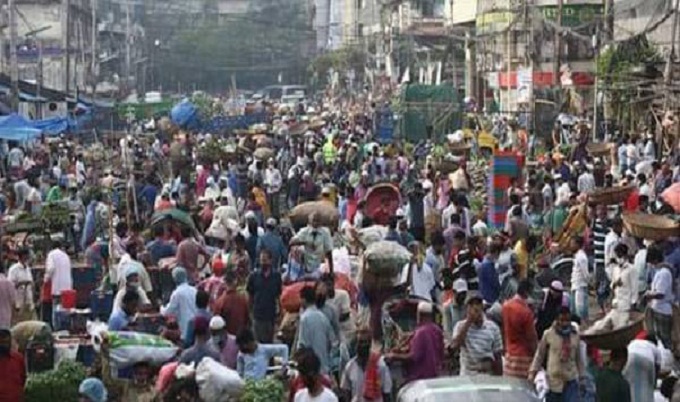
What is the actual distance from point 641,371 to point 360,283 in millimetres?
4680

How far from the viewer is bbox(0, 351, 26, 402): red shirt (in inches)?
417

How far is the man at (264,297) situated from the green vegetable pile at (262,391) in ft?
12.1

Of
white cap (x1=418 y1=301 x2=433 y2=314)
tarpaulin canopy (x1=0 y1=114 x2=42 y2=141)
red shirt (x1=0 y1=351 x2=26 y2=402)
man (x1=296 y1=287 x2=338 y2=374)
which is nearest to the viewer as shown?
red shirt (x1=0 y1=351 x2=26 y2=402)

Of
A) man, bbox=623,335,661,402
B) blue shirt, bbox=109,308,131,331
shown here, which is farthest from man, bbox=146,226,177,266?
man, bbox=623,335,661,402

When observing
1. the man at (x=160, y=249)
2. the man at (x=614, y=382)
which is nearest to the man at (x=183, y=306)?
the man at (x=160, y=249)

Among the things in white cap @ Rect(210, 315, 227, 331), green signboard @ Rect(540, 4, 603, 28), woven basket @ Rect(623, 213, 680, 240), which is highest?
green signboard @ Rect(540, 4, 603, 28)

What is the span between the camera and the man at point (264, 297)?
1427 centimetres

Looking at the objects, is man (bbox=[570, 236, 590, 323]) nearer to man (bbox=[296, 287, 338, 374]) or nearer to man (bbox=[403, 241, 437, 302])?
man (bbox=[403, 241, 437, 302])

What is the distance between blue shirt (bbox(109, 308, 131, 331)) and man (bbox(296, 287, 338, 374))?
1.47 meters

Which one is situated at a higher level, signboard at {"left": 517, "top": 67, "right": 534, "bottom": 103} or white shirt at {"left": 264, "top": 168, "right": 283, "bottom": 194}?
signboard at {"left": 517, "top": 67, "right": 534, "bottom": 103}

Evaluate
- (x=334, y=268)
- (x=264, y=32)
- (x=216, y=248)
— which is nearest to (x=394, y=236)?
(x=334, y=268)

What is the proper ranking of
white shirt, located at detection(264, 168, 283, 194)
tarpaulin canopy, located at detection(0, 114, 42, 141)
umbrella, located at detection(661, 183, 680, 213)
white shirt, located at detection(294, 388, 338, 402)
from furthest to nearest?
1. tarpaulin canopy, located at detection(0, 114, 42, 141)
2. white shirt, located at detection(264, 168, 283, 194)
3. umbrella, located at detection(661, 183, 680, 213)
4. white shirt, located at detection(294, 388, 338, 402)

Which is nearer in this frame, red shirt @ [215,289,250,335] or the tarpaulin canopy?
red shirt @ [215,289,250,335]

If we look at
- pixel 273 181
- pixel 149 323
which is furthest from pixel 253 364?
pixel 273 181
